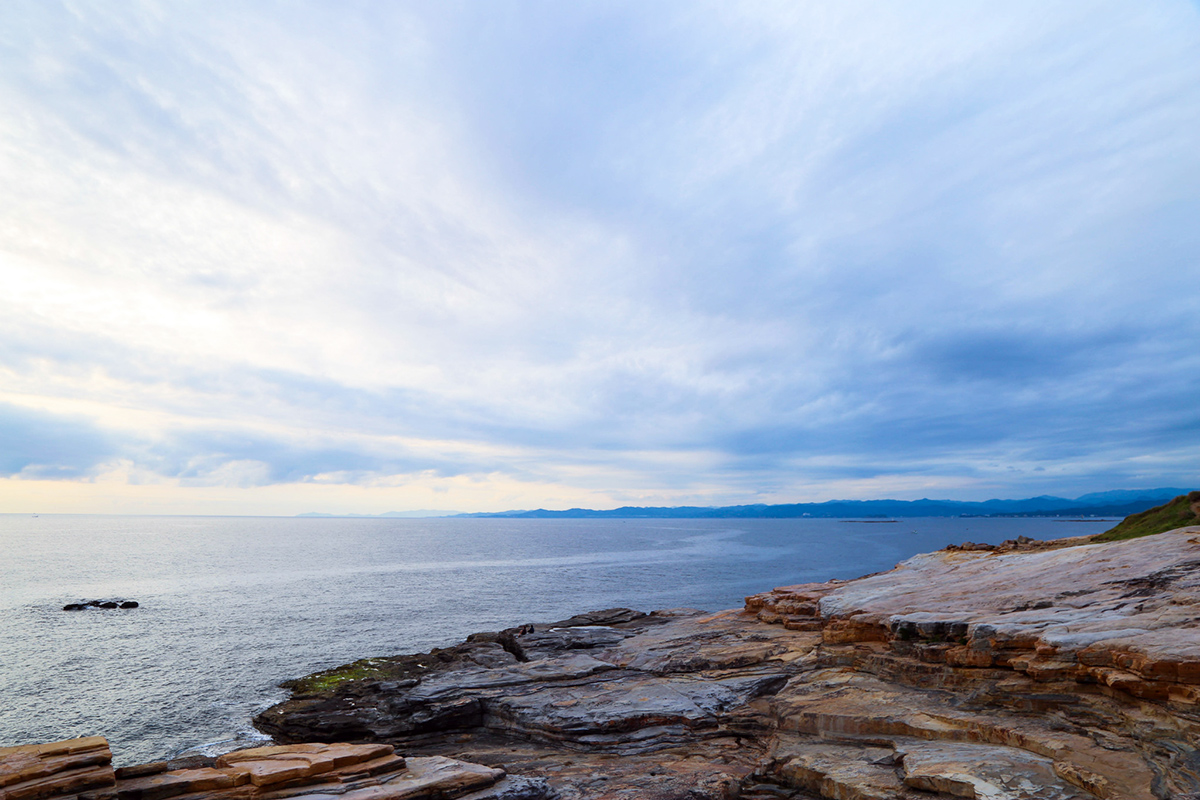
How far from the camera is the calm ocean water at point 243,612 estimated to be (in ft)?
124

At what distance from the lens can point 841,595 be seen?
32.3m

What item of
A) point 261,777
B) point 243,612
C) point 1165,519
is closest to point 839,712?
point 261,777

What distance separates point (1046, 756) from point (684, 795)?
10376 mm

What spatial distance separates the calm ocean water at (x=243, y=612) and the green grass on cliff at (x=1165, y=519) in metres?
42.9

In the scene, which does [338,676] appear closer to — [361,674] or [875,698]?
[361,674]

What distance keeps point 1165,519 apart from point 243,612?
100353mm

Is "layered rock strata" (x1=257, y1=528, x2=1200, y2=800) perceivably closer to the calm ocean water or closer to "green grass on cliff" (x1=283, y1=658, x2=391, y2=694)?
"green grass on cliff" (x1=283, y1=658, x2=391, y2=694)

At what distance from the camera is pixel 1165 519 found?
51562mm

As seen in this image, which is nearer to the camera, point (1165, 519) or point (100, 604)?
point (1165, 519)

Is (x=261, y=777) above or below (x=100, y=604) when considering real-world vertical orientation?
above

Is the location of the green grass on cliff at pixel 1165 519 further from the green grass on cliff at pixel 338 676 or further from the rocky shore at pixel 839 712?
the green grass on cliff at pixel 338 676

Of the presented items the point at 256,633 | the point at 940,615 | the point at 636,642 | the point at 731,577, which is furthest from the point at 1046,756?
the point at 731,577

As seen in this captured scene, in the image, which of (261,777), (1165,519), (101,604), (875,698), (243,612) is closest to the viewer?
(261,777)


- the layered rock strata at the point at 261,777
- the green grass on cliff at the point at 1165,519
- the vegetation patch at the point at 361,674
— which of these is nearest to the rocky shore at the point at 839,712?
the layered rock strata at the point at 261,777
